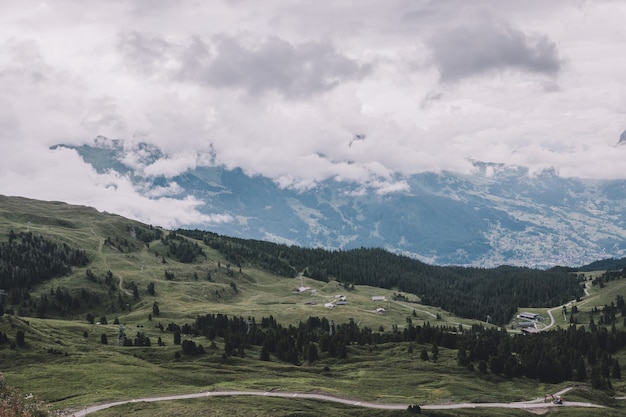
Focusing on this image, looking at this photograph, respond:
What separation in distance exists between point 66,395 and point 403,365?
92.1 metres

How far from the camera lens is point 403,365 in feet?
520

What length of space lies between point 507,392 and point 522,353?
52.2 meters

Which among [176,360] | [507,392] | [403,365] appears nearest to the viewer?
[507,392]

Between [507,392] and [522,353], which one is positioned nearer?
[507,392]

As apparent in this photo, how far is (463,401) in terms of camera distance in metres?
119

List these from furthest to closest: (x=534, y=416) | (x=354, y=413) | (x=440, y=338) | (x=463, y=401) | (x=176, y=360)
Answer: (x=440, y=338), (x=176, y=360), (x=463, y=401), (x=534, y=416), (x=354, y=413)

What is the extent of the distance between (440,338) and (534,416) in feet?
284

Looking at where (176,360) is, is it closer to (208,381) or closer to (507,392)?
(208,381)

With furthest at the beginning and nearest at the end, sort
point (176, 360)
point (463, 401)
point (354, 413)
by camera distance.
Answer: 1. point (176, 360)
2. point (463, 401)
3. point (354, 413)

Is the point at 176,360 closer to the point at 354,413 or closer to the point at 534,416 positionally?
the point at 354,413

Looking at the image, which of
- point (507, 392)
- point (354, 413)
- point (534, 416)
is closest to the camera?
point (354, 413)

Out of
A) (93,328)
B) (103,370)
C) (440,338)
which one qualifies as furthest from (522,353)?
(93,328)

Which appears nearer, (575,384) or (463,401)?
(463,401)

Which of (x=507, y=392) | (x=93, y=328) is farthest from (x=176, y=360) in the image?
(x=507, y=392)
